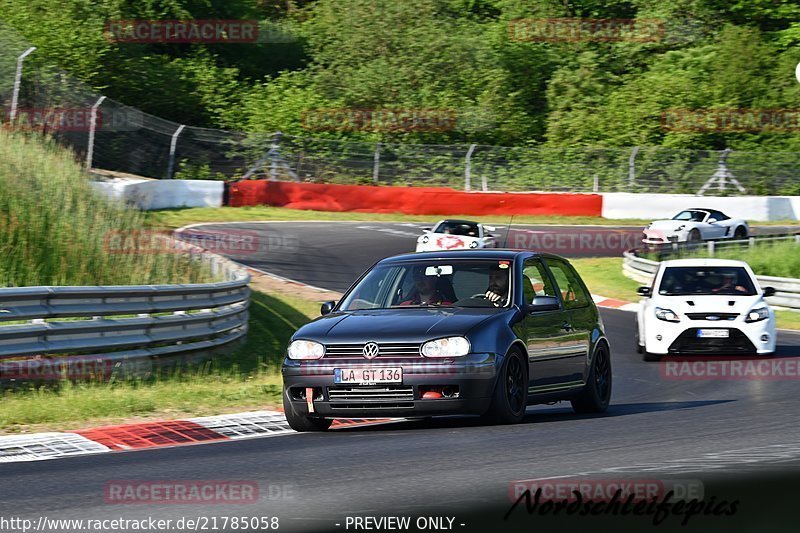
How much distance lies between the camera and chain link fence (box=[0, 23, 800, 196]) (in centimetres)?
3788

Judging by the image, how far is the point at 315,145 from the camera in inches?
1694

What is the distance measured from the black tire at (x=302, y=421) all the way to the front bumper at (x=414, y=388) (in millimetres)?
401

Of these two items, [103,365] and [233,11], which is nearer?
[103,365]

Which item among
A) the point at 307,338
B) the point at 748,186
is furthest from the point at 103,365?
the point at 748,186

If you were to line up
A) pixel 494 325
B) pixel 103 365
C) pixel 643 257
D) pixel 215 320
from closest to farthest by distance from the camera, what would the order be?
pixel 494 325 < pixel 103 365 < pixel 215 320 < pixel 643 257

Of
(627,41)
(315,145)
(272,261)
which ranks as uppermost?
(627,41)

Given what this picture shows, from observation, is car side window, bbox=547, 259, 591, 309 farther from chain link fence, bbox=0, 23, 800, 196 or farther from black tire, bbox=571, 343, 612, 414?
chain link fence, bbox=0, 23, 800, 196

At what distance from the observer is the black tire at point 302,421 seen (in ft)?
32.9

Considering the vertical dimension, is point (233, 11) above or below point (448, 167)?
above

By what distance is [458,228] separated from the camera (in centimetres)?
3122

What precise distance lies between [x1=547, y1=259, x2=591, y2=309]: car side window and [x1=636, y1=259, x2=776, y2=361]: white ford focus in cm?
598

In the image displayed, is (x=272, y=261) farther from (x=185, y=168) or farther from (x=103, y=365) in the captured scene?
(x=103, y=365)

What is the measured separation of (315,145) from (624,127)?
1708 centimetres

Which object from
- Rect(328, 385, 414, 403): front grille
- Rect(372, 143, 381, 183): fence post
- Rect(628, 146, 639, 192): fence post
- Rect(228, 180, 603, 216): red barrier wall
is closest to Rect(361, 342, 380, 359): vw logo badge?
Rect(328, 385, 414, 403): front grille
